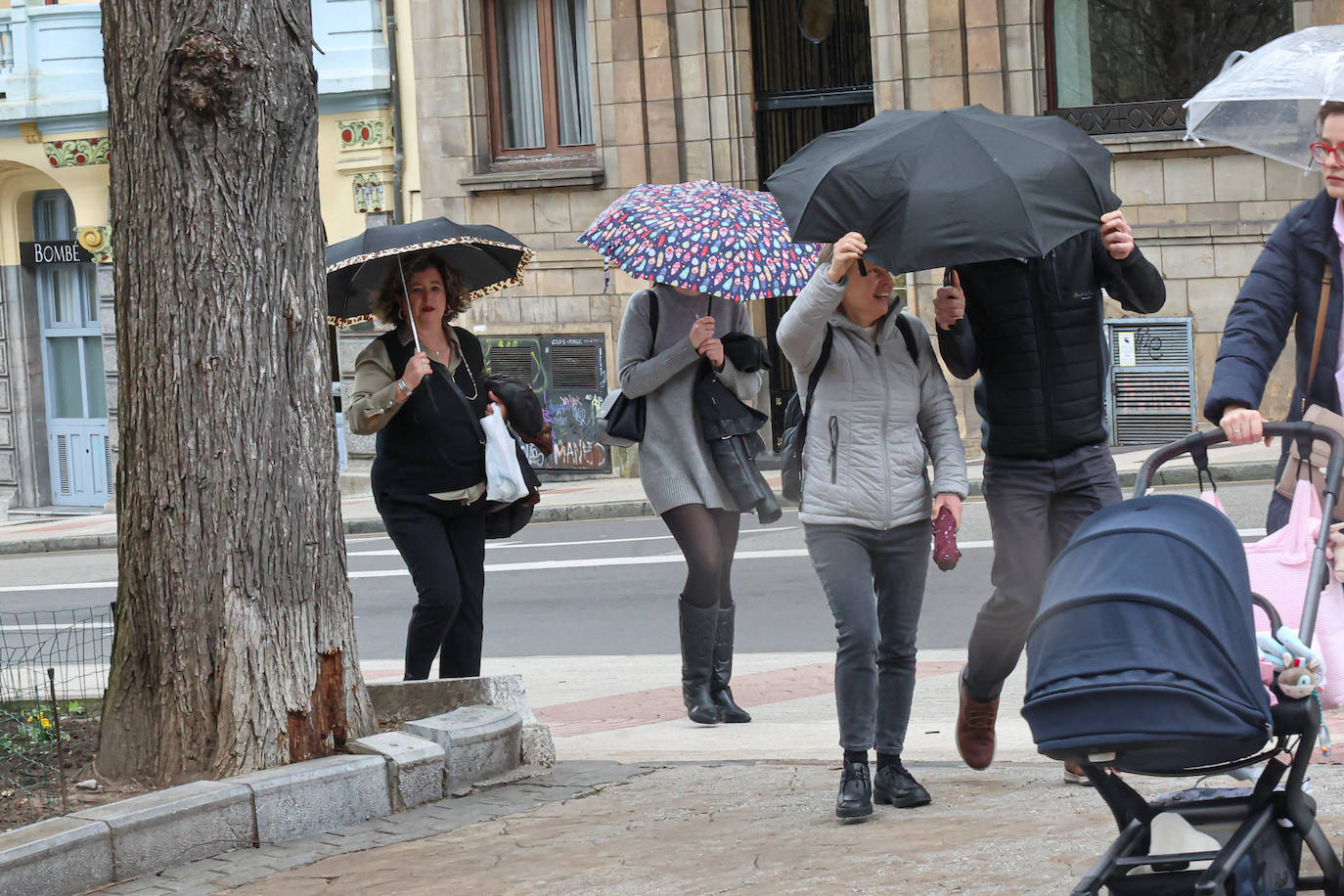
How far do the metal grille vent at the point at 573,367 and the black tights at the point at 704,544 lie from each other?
531 inches

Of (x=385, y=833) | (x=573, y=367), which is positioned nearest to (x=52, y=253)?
(x=573, y=367)

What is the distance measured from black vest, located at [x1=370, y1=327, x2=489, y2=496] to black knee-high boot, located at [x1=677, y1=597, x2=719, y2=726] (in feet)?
3.39

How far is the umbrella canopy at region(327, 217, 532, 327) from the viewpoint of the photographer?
7.21 meters

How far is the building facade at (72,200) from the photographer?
22406 mm

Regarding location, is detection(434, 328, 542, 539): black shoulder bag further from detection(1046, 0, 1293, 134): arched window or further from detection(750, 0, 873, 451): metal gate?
detection(750, 0, 873, 451): metal gate

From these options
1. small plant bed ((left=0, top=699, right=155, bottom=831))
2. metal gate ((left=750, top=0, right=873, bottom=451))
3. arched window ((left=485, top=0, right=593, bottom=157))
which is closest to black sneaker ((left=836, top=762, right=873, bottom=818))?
small plant bed ((left=0, top=699, right=155, bottom=831))

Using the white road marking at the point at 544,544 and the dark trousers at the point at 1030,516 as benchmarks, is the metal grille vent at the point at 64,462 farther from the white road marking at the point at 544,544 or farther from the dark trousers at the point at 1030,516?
the dark trousers at the point at 1030,516

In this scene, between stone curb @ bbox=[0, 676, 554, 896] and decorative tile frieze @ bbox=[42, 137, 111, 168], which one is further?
decorative tile frieze @ bbox=[42, 137, 111, 168]

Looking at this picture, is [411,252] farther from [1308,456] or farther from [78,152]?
[78,152]

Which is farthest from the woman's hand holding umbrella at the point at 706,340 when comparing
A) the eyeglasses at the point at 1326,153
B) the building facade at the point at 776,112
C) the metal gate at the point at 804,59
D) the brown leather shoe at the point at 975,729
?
the metal gate at the point at 804,59

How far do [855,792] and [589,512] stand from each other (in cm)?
1250

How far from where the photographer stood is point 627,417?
7520 mm

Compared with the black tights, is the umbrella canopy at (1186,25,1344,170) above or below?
above

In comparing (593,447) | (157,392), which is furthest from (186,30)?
(593,447)
